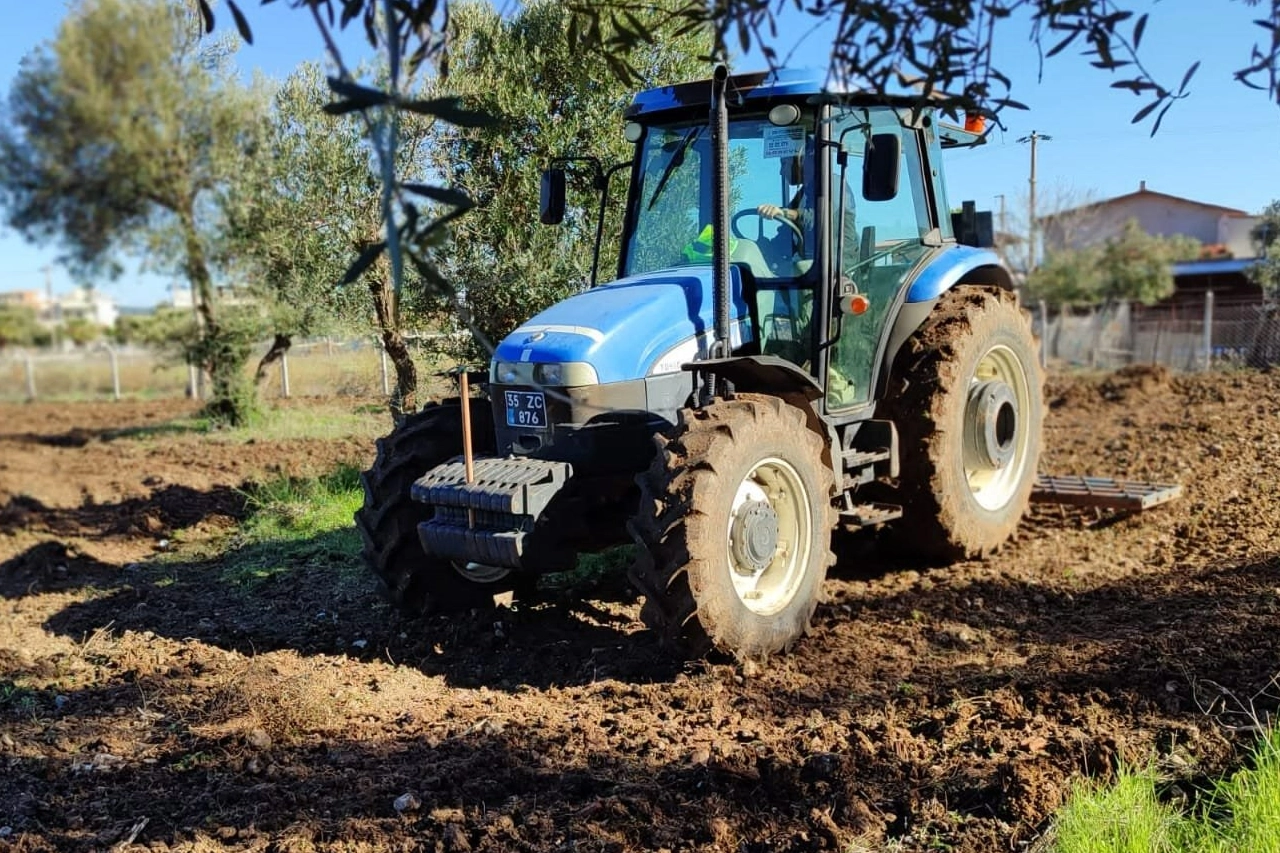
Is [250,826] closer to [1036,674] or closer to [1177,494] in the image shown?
[1036,674]

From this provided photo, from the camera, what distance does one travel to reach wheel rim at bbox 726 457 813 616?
4.59m

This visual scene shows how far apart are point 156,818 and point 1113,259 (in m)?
27.5

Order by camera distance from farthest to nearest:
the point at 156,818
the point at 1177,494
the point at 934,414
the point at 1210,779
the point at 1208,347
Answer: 1. the point at 1208,347
2. the point at 1177,494
3. the point at 934,414
4. the point at 156,818
5. the point at 1210,779

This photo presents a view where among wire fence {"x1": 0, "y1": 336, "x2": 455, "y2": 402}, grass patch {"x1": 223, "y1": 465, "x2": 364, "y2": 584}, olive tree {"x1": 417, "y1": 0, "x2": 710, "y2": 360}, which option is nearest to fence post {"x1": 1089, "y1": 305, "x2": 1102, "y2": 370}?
wire fence {"x1": 0, "y1": 336, "x2": 455, "y2": 402}

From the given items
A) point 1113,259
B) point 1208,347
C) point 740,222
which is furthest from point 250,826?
point 1113,259

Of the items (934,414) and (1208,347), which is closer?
(934,414)

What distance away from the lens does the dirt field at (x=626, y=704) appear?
325 centimetres

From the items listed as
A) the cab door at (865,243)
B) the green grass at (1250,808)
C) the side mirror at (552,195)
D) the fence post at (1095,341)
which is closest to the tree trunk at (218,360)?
the side mirror at (552,195)

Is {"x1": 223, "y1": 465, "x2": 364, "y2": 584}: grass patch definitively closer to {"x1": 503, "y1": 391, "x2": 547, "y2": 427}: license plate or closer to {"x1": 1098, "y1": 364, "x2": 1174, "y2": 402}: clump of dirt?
{"x1": 503, "y1": 391, "x2": 547, "y2": 427}: license plate

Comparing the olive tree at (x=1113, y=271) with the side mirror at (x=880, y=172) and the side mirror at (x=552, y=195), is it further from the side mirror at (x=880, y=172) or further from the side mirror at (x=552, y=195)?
the side mirror at (x=880, y=172)

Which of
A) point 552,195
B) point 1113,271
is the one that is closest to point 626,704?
point 552,195

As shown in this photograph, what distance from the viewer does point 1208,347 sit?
48.0ft

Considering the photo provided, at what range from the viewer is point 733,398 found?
186 inches

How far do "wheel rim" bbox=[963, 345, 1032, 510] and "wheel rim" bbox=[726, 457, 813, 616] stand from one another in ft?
5.67
